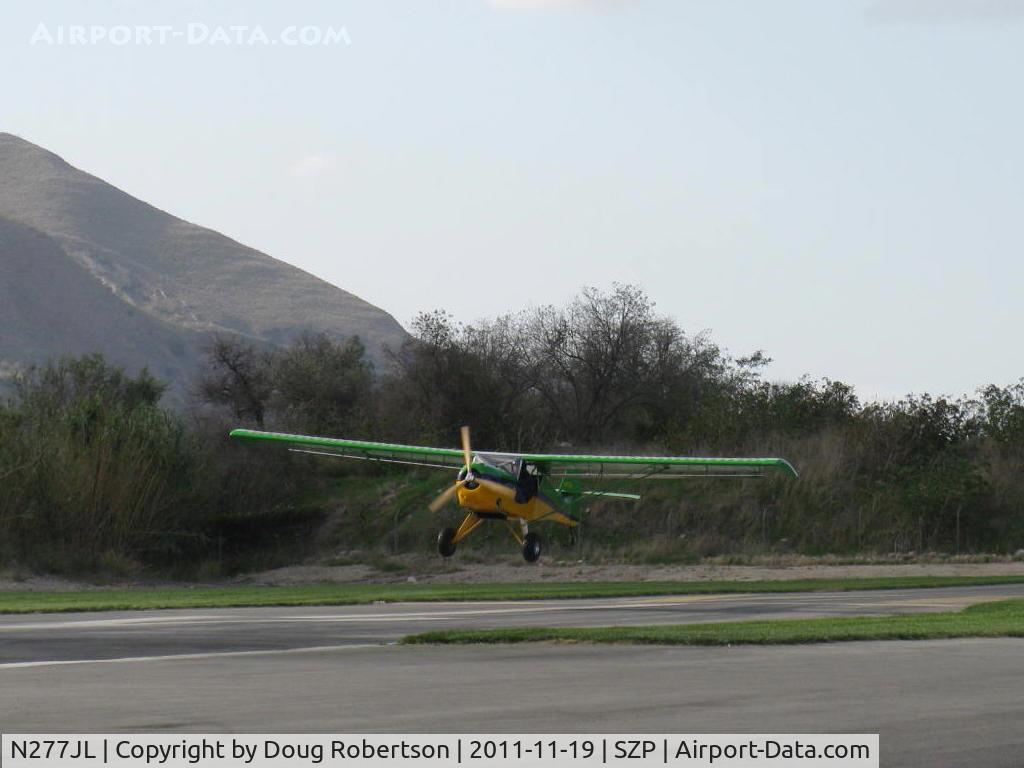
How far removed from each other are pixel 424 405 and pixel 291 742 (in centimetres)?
7484

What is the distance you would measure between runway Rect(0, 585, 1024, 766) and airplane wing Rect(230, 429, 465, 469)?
22154 millimetres

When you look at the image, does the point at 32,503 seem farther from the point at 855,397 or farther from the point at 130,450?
the point at 855,397

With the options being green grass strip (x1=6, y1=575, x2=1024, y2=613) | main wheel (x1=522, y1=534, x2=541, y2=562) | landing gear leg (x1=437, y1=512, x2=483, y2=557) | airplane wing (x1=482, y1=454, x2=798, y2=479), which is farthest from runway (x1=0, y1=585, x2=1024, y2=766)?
airplane wing (x1=482, y1=454, x2=798, y2=479)

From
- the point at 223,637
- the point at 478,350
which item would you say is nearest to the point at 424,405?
the point at 478,350

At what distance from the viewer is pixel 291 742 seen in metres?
10.6

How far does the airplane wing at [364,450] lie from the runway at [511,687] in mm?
22154

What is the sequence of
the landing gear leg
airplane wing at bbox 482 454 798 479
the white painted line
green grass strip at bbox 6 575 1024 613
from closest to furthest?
the white painted line < green grass strip at bbox 6 575 1024 613 < the landing gear leg < airplane wing at bbox 482 454 798 479

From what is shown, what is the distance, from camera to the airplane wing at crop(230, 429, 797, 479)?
43.8m

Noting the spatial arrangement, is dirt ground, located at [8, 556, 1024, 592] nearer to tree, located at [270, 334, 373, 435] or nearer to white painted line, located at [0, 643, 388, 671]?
tree, located at [270, 334, 373, 435]

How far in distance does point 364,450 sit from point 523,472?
24.7ft

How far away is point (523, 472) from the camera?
139 feet

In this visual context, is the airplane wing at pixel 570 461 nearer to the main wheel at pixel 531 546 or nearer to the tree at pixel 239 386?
the main wheel at pixel 531 546

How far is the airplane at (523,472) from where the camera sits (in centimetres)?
4200

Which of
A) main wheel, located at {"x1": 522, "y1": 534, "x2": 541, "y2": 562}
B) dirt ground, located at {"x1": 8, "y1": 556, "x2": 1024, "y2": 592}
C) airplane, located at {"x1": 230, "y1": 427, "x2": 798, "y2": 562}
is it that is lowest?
dirt ground, located at {"x1": 8, "y1": 556, "x2": 1024, "y2": 592}
